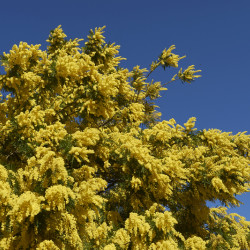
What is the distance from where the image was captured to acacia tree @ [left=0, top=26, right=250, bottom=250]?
5.69 m

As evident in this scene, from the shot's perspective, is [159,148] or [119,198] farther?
[119,198]

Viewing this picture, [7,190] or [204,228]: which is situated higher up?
[204,228]

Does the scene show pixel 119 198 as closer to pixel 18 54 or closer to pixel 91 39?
pixel 18 54

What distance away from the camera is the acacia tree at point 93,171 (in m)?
5.69

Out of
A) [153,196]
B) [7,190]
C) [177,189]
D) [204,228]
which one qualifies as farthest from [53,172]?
[204,228]

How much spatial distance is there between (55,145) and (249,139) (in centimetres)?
775

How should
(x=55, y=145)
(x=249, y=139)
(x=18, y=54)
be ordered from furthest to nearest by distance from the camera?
(x=249, y=139)
(x=18, y=54)
(x=55, y=145)

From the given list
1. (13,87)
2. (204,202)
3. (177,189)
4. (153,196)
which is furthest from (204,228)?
(13,87)

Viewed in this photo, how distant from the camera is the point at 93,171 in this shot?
710 centimetres

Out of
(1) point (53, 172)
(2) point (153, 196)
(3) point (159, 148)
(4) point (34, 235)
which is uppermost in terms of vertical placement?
(3) point (159, 148)

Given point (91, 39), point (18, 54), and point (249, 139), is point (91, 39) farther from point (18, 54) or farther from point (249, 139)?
point (249, 139)

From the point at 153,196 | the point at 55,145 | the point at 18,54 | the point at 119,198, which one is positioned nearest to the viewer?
the point at 55,145

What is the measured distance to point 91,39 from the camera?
36.5 feet

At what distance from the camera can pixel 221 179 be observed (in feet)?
25.5
